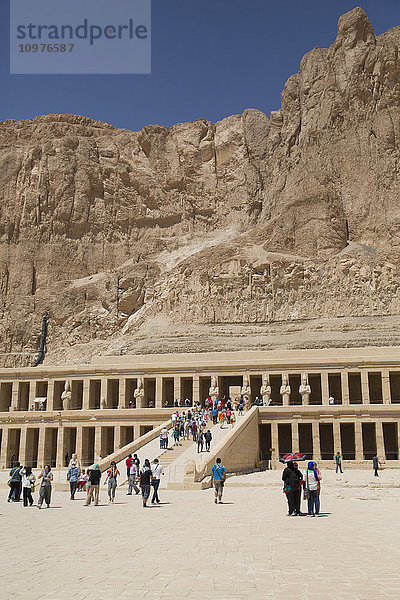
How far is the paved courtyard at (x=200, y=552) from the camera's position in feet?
26.0

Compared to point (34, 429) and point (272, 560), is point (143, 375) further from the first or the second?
point (272, 560)

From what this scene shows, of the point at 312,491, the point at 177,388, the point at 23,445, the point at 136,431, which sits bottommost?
the point at 23,445

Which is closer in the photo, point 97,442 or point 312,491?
point 312,491

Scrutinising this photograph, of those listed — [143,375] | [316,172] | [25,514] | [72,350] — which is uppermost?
[316,172]

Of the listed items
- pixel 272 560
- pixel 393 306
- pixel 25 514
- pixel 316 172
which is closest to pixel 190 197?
pixel 316 172

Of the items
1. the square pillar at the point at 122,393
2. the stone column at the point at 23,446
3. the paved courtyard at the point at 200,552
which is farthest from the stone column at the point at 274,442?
the paved courtyard at the point at 200,552

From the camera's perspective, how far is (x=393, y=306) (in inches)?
2405

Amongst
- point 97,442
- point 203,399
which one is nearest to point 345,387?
point 203,399

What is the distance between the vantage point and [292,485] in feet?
49.9

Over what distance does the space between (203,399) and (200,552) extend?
122 ft

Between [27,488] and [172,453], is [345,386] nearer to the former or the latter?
[172,453]

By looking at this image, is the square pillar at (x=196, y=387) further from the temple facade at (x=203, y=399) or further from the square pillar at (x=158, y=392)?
the square pillar at (x=158, y=392)

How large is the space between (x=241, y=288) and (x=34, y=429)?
1132 inches

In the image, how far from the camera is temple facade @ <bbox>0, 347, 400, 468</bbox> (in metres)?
40.4
